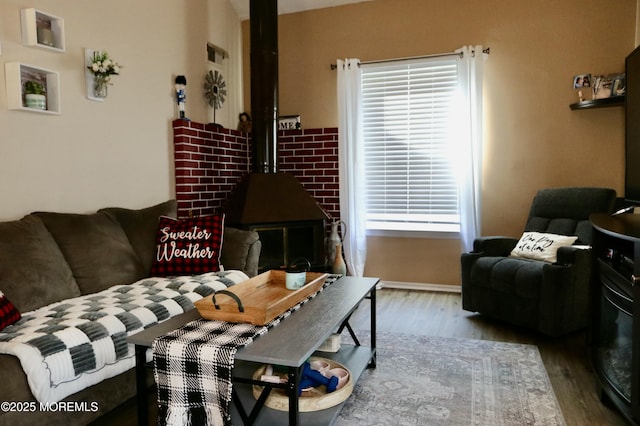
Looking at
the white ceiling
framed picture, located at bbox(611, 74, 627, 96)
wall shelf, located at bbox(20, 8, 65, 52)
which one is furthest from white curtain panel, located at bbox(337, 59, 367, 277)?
wall shelf, located at bbox(20, 8, 65, 52)

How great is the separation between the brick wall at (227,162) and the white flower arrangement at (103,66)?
77 cm

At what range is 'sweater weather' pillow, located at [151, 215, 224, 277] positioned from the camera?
2.97 meters

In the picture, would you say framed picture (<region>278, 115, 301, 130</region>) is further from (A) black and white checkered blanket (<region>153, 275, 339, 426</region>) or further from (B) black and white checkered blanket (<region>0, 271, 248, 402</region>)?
(A) black and white checkered blanket (<region>153, 275, 339, 426</region>)

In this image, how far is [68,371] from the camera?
68.8 inches

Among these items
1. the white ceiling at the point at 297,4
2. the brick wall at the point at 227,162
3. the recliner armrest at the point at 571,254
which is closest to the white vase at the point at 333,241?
the brick wall at the point at 227,162

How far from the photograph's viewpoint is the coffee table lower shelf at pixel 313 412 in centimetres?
181

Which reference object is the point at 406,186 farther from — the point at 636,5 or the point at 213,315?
the point at 213,315

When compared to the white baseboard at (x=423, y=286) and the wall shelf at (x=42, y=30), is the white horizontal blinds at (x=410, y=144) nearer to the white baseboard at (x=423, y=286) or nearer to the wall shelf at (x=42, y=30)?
the white baseboard at (x=423, y=286)

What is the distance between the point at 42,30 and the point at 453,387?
2918 mm

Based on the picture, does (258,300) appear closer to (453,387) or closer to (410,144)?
(453,387)

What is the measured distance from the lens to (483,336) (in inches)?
122

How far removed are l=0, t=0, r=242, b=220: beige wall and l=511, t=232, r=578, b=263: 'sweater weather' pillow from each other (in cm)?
273

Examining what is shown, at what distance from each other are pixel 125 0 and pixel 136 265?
6.15 ft

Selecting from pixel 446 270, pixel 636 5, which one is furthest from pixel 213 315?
pixel 636 5
